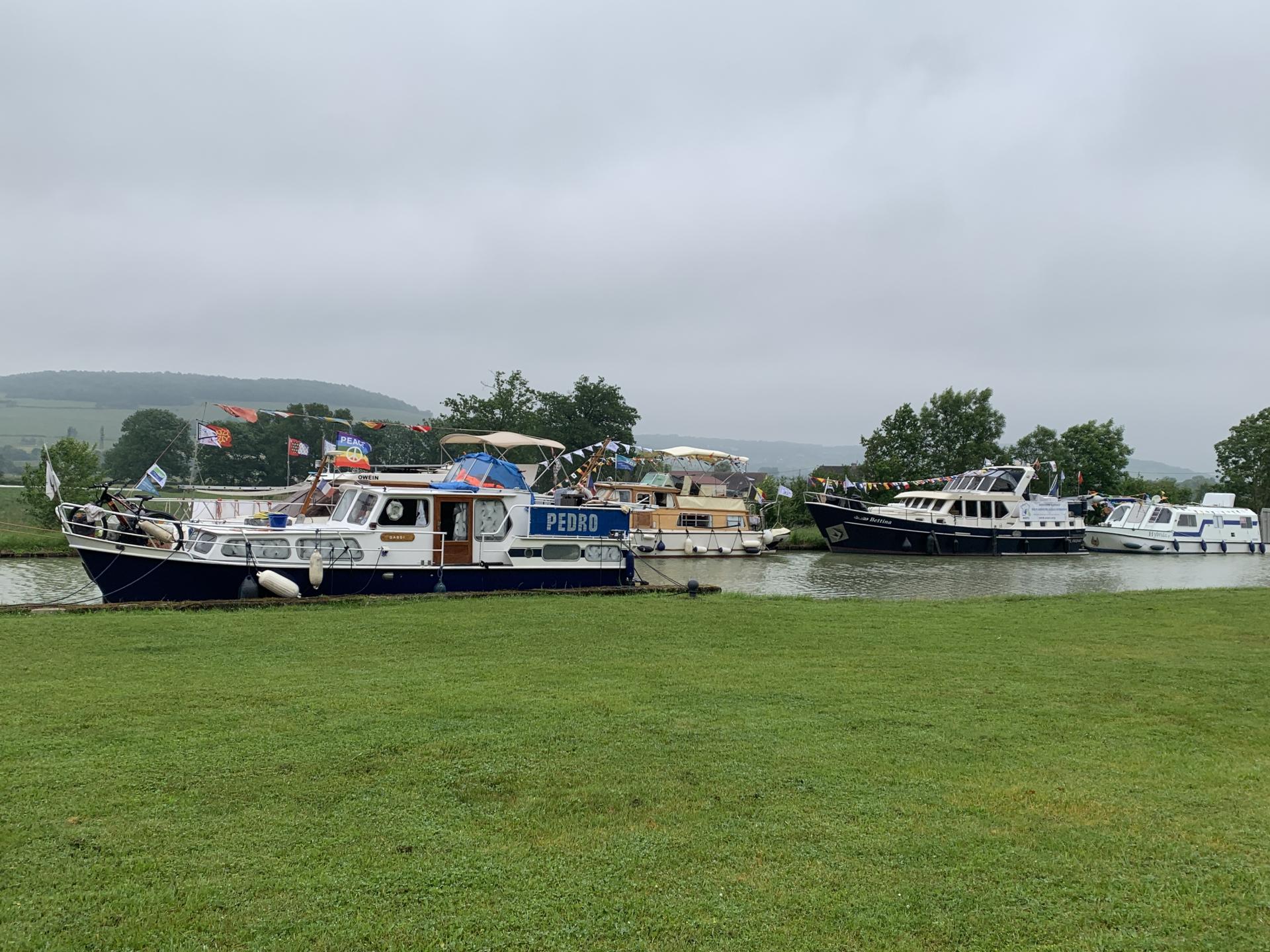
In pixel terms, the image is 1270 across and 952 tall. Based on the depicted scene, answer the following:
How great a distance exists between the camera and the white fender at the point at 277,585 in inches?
587

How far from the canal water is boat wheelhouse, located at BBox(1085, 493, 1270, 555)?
171cm

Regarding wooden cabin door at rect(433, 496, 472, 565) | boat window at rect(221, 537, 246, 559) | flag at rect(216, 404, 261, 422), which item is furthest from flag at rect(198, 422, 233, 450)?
wooden cabin door at rect(433, 496, 472, 565)

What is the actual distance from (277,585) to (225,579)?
1621mm

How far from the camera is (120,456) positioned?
8050 cm

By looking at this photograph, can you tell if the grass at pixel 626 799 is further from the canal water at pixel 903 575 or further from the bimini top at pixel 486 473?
the canal water at pixel 903 575

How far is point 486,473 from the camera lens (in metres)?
20.8

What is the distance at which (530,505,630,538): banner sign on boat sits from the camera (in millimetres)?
18906

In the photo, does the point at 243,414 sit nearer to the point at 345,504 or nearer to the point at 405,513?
the point at 345,504

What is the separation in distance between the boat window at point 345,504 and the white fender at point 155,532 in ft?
10.5

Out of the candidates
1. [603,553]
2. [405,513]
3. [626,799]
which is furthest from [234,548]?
[626,799]

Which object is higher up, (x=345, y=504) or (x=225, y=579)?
(x=345, y=504)

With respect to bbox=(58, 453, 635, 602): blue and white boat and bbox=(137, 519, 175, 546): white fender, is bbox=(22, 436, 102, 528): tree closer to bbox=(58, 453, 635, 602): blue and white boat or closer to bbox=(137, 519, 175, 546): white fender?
bbox=(58, 453, 635, 602): blue and white boat

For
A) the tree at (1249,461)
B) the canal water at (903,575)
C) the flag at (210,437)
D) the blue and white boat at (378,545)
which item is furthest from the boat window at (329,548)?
the tree at (1249,461)

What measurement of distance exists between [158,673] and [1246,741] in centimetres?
943
